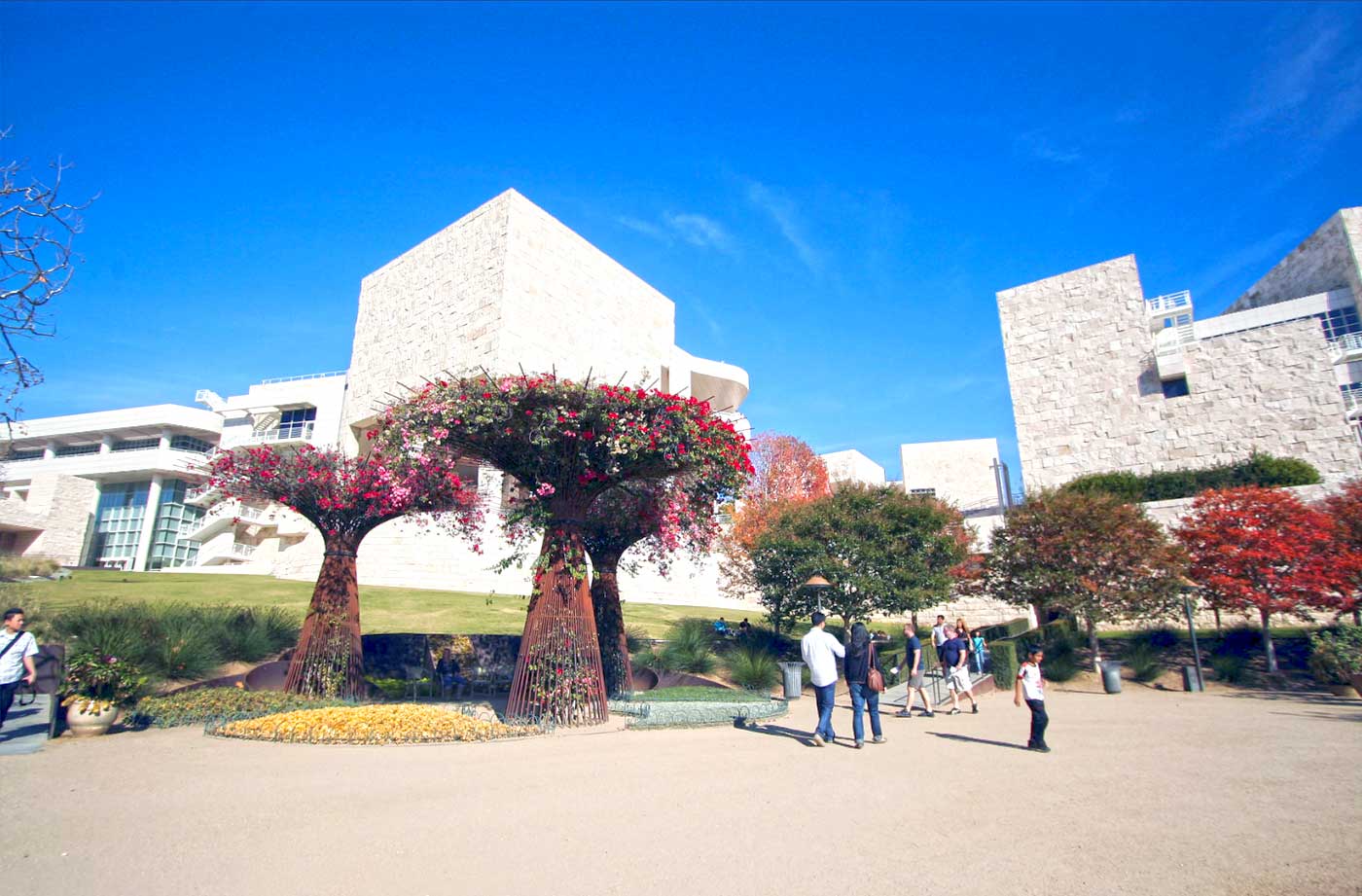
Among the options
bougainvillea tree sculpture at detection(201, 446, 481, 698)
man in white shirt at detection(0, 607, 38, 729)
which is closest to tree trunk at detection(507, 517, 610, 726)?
bougainvillea tree sculpture at detection(201, 446, 481, 698)

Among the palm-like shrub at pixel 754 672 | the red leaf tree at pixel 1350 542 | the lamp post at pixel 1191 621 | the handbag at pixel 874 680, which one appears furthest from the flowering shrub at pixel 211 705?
the red leaf tree at pixel 1350 542

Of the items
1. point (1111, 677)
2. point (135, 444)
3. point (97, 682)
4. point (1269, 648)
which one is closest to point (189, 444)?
point (135, 444)

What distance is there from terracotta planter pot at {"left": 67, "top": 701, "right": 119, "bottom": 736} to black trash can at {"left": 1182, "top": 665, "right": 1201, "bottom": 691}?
20207 millimetres

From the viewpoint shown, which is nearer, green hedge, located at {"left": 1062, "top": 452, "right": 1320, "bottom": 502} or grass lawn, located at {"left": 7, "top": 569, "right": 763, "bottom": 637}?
grass lawn, located at {"left": 7, "top": 569, "right": 763, "bottom": 637}

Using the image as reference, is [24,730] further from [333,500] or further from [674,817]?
[674,817]

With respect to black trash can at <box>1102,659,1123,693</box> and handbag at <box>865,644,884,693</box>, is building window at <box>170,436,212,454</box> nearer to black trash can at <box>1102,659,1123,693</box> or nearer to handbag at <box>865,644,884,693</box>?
handbag at <box>865,644,884,693</box>

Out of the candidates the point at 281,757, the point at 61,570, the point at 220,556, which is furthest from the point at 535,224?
the point at 281,757

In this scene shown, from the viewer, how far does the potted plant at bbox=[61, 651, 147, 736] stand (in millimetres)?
8047

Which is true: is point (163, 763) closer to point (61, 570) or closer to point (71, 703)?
point (71, 703)

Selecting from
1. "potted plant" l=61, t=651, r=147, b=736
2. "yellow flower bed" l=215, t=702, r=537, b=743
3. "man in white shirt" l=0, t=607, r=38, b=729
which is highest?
"man in white shirt" l=0, t=607, r=38, b=729

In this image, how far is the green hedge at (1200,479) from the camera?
24.4 m

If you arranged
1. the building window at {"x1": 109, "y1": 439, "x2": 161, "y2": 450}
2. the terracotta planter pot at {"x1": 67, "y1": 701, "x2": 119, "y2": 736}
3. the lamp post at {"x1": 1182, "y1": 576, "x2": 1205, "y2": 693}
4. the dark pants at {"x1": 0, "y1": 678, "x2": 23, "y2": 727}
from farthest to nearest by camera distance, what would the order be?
the building window at {"x1": 109, "y1": 439, "x2": 161, "y2": 450} → the lamp post at {"x1": 1182, "y1": 576, "x2": 1205, "y2": 693} → the terracotta planter pot at {"x1": 67, "y1": 701, "x2": 119, "y2": 736} → the dark pants at {"x1": 0, "y1": 678, "x2": 23, "y2": 727}

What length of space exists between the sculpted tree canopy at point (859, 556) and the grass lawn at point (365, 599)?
3.85 metres

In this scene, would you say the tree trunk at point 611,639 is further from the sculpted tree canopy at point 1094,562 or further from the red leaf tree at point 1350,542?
the red leaf tree at point 1350,542
